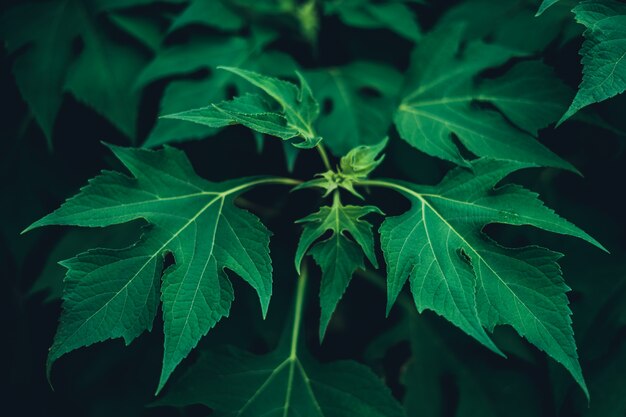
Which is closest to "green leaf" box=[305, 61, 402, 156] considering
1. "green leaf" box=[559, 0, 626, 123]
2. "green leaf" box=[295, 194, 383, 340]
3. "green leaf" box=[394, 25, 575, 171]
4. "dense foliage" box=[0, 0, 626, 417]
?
"dense foliage" box=[0, 0, 626, 417]

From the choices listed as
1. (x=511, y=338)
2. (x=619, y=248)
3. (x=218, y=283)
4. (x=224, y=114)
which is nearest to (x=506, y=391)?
(x=511, y=338)

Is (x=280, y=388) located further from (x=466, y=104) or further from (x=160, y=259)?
(x=466, y=104)

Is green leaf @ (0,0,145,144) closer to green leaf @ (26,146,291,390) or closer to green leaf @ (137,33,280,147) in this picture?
green leaf @ (137,33,280,147)

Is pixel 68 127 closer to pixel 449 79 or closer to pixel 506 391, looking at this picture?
pixel 449 79

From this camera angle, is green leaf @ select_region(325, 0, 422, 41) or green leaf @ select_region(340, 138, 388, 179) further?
green leaf @ select_region(325, 0, 422, 41)

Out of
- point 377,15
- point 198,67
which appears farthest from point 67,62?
point 377,15

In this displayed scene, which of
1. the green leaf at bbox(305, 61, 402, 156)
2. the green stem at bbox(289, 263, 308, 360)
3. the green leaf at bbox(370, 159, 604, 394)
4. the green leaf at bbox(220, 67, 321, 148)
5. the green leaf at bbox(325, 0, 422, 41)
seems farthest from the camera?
the green leaf at bbox(325, 0, 422, 41)

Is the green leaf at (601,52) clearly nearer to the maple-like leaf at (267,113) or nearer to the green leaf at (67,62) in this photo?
the maple-like leaf at (267,113)
